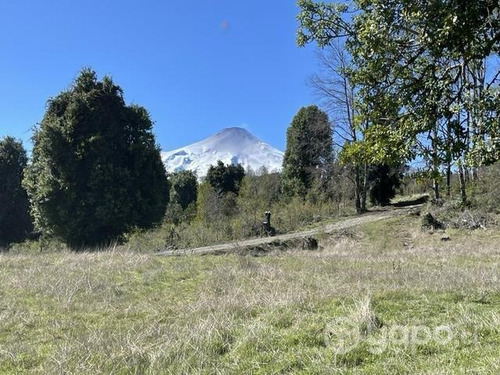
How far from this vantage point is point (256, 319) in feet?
17.2

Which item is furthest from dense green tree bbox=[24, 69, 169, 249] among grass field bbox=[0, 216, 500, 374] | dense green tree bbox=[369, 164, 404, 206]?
dense green tree bbox=[369, 164, 404, 206]

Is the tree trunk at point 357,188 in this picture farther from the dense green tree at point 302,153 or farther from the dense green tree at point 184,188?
the dense green tree at point 184,188

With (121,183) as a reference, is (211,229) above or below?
below

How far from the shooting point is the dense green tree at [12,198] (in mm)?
27359

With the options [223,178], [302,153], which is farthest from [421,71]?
[223,178]

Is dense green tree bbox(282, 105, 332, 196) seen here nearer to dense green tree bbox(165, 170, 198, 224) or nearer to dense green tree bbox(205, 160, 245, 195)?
dense green tree bbox(205, 160, 245, 195)

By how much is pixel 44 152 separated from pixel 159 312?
43.4 ft

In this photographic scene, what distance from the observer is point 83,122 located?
17.5 meters

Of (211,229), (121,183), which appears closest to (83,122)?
(121,183)

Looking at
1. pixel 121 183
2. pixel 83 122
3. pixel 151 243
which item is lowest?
pixel 151 243

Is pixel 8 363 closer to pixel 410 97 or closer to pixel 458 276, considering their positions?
pixel 410 97

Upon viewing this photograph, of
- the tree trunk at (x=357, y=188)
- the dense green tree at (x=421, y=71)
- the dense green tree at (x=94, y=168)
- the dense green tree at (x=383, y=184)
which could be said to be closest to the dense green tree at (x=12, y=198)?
the dense green tree at (x=94, y=168)

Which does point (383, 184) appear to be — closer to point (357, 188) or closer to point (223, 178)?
point (357, 188)

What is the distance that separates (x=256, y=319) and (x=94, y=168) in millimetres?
13248
